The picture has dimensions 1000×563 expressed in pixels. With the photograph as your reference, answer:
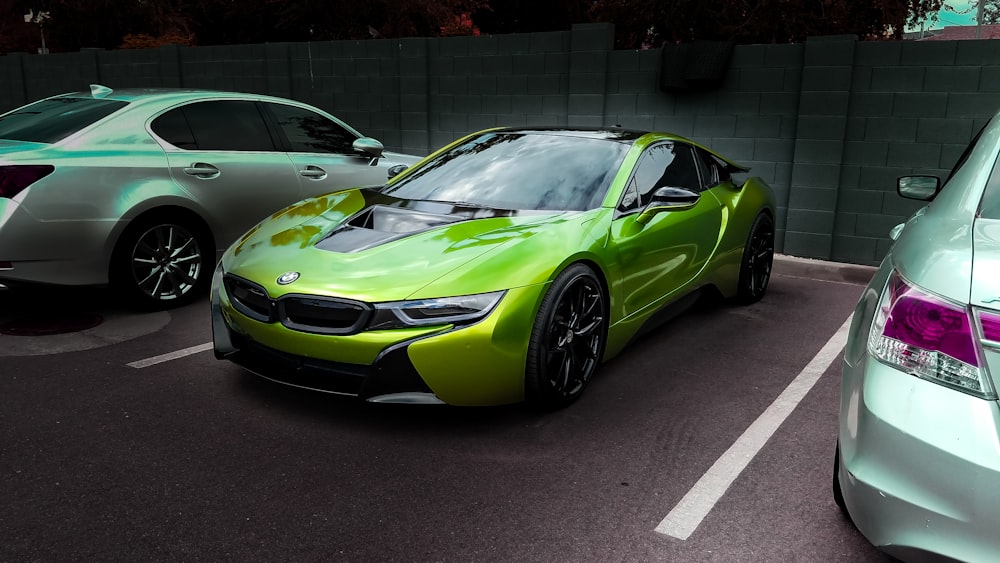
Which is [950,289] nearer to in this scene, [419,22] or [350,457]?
[350,457]

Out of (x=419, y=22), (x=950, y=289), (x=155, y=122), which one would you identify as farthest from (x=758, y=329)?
(x=419, y=22)

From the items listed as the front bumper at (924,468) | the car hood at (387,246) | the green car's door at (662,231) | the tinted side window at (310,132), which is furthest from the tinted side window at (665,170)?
the tinted side window at (310,132)

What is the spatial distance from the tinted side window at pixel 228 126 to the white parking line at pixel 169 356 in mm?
1696

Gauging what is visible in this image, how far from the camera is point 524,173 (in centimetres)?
450

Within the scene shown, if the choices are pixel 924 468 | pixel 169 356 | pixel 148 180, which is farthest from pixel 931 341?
pixel 148 180

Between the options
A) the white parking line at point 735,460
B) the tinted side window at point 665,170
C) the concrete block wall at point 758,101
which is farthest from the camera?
the concrete block wall at point 758,101

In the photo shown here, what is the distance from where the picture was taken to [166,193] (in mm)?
5305

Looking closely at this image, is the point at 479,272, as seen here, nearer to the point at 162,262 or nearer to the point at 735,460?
the point at 735,460

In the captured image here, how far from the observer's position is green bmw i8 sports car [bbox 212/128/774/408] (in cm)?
327

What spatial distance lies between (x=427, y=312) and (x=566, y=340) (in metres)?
0.78

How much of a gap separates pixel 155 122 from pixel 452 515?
3955mm

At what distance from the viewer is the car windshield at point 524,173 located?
13.9 ft

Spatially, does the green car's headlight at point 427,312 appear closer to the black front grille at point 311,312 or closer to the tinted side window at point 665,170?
the black front grille at point 311,312

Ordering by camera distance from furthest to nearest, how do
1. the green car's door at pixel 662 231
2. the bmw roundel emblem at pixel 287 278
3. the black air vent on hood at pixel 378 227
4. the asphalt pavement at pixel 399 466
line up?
the green car's door at pixel 662 231, the black air vent on hood at pixel 378 227, the bmw roundel emblem at pixel 287 278, the asphalt pavement at pixel 399 466
